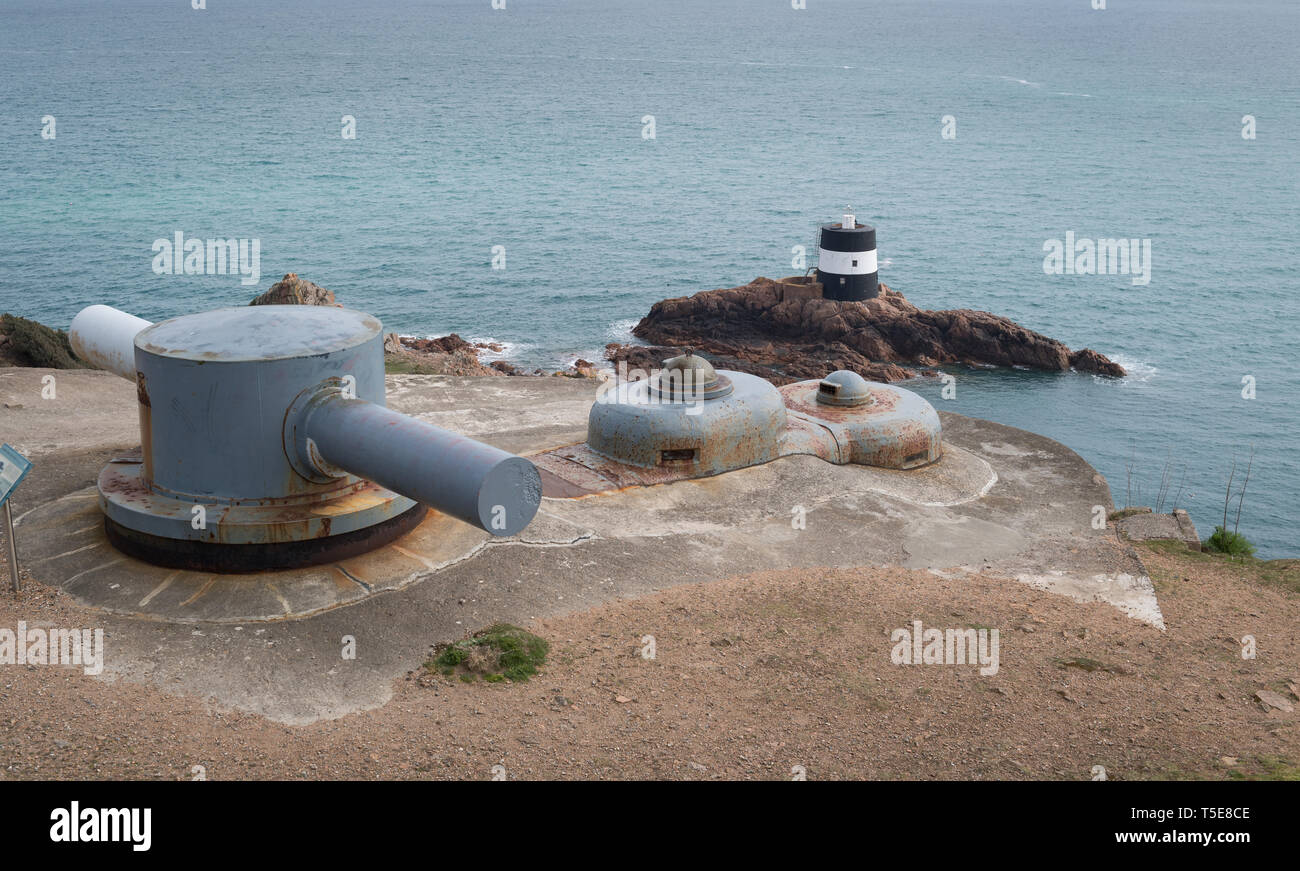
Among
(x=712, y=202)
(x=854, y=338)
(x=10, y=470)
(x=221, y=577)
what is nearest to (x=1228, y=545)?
(x=221, y=577)

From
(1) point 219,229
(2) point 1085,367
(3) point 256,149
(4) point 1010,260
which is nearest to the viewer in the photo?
(2) point 1085,367

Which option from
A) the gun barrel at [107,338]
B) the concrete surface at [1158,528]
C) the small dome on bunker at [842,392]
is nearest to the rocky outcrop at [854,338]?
the small dome on bunker at [842,392]

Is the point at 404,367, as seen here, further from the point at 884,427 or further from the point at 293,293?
the point at 884,427

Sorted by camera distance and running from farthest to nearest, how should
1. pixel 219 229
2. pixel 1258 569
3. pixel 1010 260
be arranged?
pixel 219 229 < pixel 1010 260 < pixel 1258 569

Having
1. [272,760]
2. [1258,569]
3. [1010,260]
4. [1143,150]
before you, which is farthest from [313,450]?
[1143,150]

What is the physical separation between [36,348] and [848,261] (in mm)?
25832

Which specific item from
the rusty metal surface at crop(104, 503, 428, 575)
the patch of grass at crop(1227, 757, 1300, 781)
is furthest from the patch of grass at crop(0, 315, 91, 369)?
the patch of grass at crop(1227, 757, 1300, 781)

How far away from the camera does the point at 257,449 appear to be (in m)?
12.8

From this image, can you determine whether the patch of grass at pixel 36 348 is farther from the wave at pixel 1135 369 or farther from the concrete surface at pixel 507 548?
the wave at pixel 1135 369

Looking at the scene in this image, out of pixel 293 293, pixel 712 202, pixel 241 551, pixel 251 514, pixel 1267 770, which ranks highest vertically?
pixel 712 202

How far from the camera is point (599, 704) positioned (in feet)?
36.3

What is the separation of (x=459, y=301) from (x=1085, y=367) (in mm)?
25086

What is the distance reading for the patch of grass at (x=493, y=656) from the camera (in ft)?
37.8

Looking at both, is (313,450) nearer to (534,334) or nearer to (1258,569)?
(1258,569)
